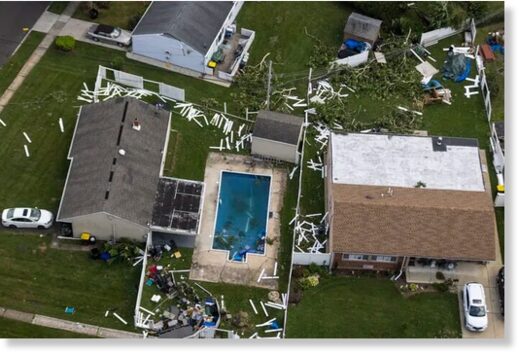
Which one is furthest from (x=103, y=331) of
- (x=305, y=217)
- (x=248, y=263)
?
(x=305, y=217)

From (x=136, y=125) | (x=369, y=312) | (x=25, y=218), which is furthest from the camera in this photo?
(x=136, y=125)

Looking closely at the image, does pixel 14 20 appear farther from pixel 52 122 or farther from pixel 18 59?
pixel 52 122

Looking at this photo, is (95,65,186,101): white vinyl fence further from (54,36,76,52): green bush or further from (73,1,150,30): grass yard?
(73,1,150,30): grass yard

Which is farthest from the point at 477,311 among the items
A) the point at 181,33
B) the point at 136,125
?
the point at 181,33

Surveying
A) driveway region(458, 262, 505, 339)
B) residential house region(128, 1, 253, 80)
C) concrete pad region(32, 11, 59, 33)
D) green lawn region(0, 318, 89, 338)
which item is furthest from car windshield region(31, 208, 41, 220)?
driveway region(458, 262, 505, 339)

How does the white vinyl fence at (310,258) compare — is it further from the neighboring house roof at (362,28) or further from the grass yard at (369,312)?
the neighboring house roof at (362,28)
